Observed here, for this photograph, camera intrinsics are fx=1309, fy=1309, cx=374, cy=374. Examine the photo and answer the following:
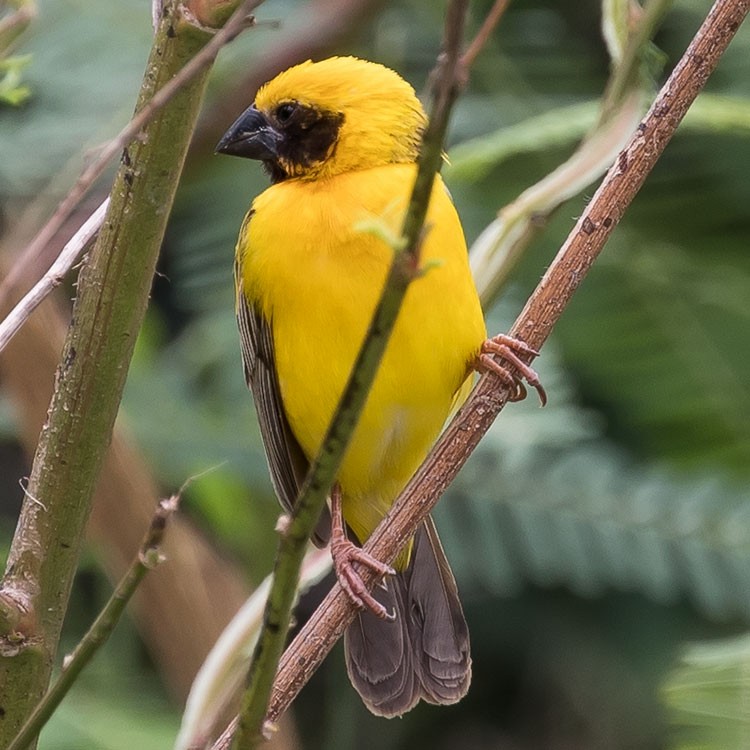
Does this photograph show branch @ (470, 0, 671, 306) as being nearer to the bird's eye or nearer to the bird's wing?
the bird's wing

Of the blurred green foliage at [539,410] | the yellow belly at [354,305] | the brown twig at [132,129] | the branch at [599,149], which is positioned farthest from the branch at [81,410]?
the blurred green foliage at [539,410]

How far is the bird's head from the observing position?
2.49m

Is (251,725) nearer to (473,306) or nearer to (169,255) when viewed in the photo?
(473,306)

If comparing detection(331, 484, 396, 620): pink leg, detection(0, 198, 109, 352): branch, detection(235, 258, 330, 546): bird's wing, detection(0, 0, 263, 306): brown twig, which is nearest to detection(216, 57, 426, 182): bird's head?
detection(235, 258, 330, 546): bird's wing

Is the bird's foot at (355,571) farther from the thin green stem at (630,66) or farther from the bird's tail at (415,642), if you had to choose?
the thin green stem at (630,66)

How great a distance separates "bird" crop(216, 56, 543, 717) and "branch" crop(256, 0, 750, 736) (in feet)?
1.47

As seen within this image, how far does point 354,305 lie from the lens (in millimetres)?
2240

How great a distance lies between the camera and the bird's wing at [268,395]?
2447 millimetres

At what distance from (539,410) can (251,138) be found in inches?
32.2

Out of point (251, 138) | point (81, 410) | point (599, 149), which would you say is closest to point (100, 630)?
point (81, 410)

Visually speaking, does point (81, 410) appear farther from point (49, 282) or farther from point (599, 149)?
point (599, 149)

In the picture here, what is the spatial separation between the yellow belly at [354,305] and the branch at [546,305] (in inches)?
21.9

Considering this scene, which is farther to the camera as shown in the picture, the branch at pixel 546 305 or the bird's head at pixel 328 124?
the bird's head at pixel 328 124

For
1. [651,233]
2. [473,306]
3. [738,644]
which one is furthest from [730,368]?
[738,644]
